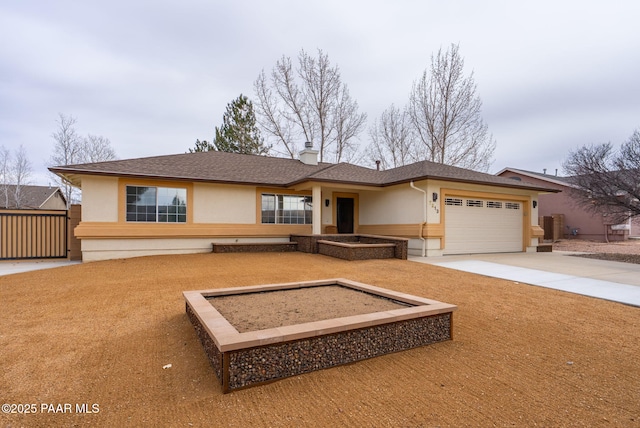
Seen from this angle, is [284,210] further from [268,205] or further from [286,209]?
[268,205]

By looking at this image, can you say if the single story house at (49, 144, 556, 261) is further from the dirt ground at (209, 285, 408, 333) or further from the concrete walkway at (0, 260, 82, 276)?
the dirt ground at (209, 285, 408, 333)

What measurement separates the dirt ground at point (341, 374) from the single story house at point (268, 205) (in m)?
5.92

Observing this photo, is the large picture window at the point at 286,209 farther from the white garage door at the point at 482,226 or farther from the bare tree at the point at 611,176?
the bare tree at the point at 611,176

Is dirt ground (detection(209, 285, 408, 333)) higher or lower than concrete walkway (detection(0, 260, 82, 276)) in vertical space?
higher

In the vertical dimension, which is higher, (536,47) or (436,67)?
(436,67)

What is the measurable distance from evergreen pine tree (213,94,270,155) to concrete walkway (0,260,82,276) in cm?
1539

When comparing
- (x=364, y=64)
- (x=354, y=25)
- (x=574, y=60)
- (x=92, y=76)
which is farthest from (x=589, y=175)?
(x=92, y=76)

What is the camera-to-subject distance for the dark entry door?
15.8 metres

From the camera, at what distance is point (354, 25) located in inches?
565

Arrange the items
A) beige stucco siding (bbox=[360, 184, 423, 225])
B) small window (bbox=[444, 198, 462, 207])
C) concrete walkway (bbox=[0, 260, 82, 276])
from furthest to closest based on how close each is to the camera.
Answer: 1. small window (bbox=[444, 198, 462, 207])
2. beige stucco siding (bbox=[360, 184, 423, 225])
3. concrete walkway (bbox=[0, 260, 82, 276])

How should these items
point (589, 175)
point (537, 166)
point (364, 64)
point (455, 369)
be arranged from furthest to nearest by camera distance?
point (537, 166), point (364, 64), point (589, 175), point (455, 369)

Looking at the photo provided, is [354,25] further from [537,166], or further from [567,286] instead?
[537,166]

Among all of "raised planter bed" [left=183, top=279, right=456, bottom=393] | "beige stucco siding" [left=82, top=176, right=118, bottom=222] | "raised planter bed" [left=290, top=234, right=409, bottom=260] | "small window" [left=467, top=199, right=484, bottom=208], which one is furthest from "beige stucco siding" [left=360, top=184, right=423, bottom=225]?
"beige stucco siding" [left=82, top=176, right=118, bottom=222]

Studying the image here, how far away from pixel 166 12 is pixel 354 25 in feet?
25.7
